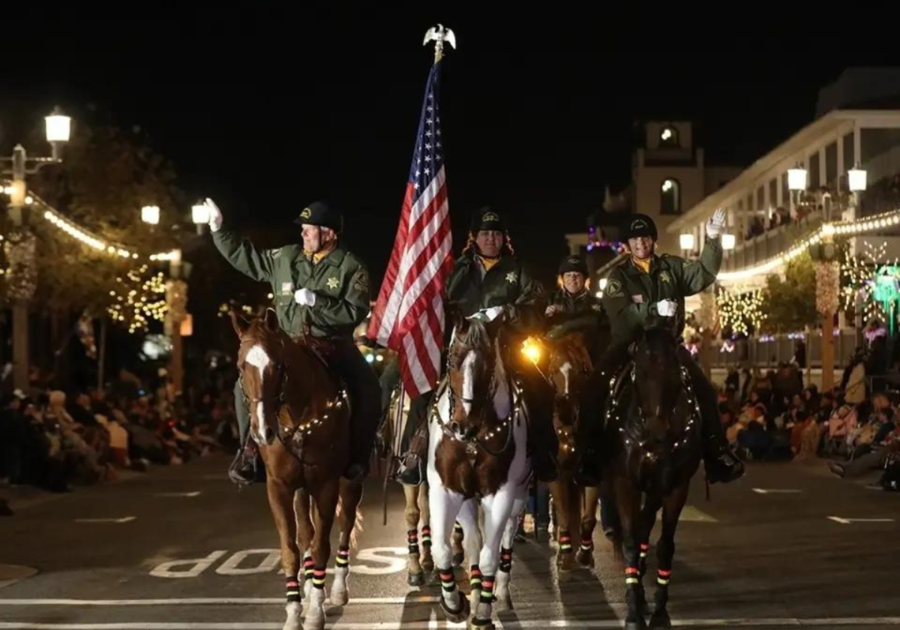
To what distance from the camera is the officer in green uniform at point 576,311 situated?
596 inches

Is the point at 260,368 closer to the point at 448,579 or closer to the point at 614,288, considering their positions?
the point at 448,579

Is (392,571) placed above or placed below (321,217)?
below

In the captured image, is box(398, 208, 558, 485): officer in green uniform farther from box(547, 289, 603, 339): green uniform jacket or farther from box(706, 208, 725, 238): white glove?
box(547, 289, 603, 339): green uniform jacket

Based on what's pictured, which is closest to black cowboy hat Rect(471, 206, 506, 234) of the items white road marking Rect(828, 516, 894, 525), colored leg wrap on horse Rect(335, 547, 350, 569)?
colored leg wrap on horse Rect(335, 547, 350, 569)

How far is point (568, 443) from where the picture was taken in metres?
14.6

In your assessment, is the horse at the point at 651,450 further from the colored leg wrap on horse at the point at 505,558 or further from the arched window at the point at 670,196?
the arched window at the point at 670,196

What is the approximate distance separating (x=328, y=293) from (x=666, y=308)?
255cm

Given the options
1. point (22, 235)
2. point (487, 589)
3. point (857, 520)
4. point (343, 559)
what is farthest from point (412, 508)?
point (22, 235)

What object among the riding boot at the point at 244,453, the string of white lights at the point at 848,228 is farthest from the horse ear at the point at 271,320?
the string of white lights at the point at 848,228

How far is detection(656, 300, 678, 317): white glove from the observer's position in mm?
11523

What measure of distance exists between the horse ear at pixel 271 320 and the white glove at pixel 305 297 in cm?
63

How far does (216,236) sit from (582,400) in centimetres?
316

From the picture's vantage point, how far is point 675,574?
14.2 metres

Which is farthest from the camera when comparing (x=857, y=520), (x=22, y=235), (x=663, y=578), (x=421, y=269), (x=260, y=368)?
(x=22, y=235)
